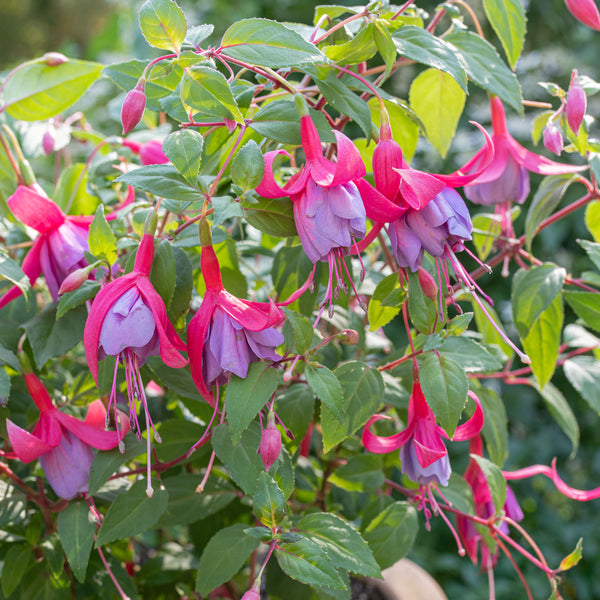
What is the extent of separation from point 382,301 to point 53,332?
23 centimetres

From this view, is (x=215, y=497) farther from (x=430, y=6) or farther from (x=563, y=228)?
(x=430, y=6)

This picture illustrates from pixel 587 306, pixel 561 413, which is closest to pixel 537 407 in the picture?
pixel 561 413

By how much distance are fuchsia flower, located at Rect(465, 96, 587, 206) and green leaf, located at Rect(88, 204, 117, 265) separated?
0.26 m

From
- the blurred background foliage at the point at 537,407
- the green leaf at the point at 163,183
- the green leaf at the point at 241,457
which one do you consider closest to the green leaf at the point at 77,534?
the green leaf at the point at 241,457

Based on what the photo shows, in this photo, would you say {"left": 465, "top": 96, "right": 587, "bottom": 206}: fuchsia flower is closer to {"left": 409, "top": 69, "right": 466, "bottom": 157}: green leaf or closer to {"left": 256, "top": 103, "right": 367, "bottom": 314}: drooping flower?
{"left": 409, "top": 69, "right": 466, "bottom": 157}: green leaf

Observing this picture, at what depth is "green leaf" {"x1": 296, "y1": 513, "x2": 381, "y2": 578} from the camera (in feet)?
1.49

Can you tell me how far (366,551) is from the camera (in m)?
0.47

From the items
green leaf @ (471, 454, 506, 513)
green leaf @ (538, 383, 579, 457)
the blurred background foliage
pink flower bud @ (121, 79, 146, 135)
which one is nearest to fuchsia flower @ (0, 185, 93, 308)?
pink flower bud @ (121, 79, 146, 135)

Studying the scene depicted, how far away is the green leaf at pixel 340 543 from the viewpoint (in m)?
0.46

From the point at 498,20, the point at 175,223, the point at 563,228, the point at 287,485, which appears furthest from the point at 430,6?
the point at 287,485

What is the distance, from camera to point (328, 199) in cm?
37

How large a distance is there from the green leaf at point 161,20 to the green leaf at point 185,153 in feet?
0.22

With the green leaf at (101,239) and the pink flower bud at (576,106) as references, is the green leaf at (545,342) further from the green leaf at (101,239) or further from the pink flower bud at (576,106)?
the green leaf at (101,239)

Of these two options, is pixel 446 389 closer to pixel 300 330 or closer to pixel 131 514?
pixel 300 330
